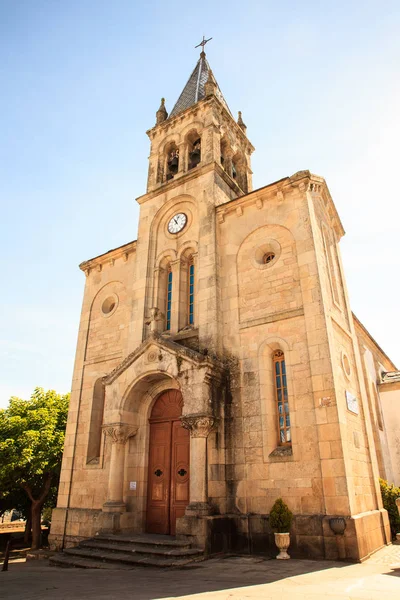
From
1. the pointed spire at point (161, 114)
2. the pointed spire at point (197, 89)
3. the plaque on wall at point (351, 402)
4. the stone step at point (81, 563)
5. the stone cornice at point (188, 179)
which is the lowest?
the stone step at point (81, 563)

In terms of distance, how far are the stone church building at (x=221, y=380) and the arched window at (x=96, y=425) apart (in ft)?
0.18

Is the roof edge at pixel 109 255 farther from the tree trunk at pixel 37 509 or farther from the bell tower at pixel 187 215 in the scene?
the tree trunk at pixel 37 509

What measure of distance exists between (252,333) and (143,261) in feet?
20.6

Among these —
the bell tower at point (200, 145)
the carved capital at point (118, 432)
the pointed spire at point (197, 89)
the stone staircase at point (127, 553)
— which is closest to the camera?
the stone staircase at point (127, 553)

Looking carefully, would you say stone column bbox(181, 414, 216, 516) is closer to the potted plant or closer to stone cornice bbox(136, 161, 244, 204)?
the potted plant

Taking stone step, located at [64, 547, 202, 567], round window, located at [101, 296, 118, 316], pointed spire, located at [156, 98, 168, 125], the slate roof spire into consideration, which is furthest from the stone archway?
the slate roof spire

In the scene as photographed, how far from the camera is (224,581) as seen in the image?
802cm

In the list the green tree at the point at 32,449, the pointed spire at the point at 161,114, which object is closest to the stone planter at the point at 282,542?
the green tree at the point at 32,449

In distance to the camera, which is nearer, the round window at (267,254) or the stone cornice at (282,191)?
the round window at (267,254)

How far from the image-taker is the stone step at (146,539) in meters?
10.8

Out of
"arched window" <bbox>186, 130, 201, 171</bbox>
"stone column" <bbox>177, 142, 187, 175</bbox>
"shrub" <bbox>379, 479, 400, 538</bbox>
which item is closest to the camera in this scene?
"shrub" <bbox>379, 479, 400, 538</bbox>

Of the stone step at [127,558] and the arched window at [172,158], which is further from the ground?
the arched window at [172,158]

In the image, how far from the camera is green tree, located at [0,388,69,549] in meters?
20.6

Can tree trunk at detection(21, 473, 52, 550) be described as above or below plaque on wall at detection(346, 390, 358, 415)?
below
